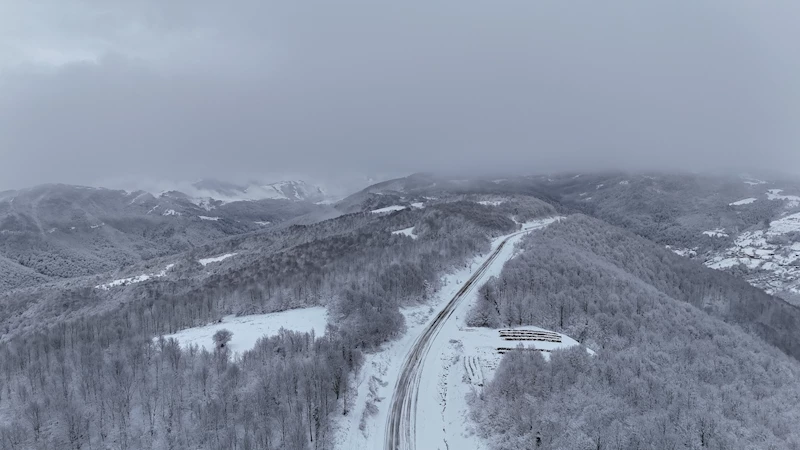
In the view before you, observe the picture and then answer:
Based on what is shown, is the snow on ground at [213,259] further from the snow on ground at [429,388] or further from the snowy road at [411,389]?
the snowy road at [411,389]

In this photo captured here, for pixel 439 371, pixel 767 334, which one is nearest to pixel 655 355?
pixel 439 371

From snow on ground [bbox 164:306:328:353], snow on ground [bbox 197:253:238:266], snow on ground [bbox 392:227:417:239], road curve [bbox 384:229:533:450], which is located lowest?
snow on ground [bbox 197:253:238:266]

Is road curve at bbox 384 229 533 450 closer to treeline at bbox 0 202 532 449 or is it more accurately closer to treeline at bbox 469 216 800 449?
treeline at bbox 0 202 532 449

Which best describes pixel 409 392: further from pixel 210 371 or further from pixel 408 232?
pixel 408 232

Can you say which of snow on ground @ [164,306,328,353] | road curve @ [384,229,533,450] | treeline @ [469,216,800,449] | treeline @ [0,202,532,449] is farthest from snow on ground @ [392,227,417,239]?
snow on ground @ [164,306,328,353]

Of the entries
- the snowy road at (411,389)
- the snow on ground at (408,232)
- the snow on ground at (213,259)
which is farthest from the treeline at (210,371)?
the snow on ground at (213,259)

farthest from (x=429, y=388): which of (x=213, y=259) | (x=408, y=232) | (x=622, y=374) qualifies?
(x=213, y=259)
